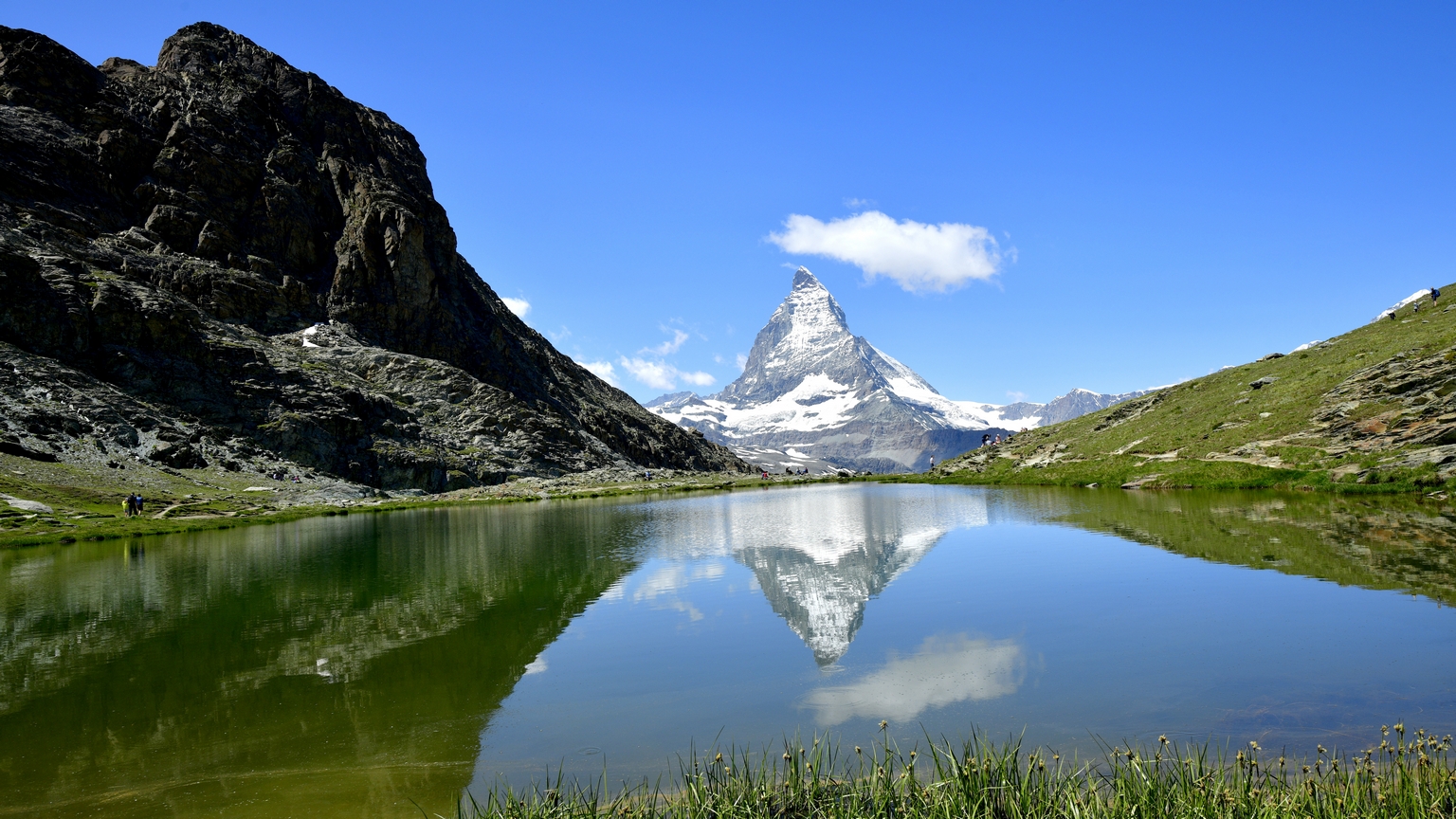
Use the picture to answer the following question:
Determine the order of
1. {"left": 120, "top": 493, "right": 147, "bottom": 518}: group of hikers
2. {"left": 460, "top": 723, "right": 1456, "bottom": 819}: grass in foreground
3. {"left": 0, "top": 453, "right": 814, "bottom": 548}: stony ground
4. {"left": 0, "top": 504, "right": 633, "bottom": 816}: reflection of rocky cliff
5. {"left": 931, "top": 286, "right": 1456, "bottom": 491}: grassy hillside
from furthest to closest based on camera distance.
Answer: {"left": 120, "top": 493, "right": 147, "bottom": 518}: group of hikers < {"left": 0, "top": 453, "right": 814, "bottom": 548}: stony ground < {"left": 931, "top": 286, "right": 1456, "bottom": 491}: grassy hillside < {"left": 0, "top": 504, "right": 633, "bottom": 816}: reflection of rocky cliff < {"left": 460, "top": 723, "right": 1456, "bottom": 819}: grass in foreground

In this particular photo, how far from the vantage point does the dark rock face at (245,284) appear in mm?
108625

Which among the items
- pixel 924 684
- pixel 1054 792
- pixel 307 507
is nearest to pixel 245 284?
pixel 307 507

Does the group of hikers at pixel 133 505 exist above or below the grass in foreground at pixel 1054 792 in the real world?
above

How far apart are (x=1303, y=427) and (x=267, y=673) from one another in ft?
262

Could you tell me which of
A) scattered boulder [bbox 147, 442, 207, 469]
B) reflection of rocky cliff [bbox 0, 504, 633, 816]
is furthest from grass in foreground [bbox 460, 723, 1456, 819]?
scattered boulder [bbox 147, 442, 207, 469]

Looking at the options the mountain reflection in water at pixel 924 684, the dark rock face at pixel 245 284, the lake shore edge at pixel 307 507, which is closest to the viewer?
the mountain reflection in water at pixel 924 684

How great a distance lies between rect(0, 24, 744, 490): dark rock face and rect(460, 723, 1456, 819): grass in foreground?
105053mm

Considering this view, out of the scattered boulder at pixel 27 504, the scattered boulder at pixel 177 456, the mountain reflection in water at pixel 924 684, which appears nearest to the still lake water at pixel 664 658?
the mountain reflection in water at pixel 924 684

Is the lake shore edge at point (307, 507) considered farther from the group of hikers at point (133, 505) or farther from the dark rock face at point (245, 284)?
the dark rock face at point (245, 284)

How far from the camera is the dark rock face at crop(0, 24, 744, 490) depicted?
109 metres

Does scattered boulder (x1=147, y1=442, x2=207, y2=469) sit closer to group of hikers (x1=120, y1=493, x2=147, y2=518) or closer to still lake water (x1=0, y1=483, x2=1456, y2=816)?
group of hikers (x1=120, y1=493, x2=147, y2=518)

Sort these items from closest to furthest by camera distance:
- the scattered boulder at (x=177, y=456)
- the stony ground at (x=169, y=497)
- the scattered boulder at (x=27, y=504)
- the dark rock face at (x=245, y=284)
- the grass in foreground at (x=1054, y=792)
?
the grass in foreground at (x=1054, y=792), the stony ground at (x=169, y=497), the scattered boulder at (x=27, y=504), the scattered boulder at (x=177, y=456), the dark rock face at (x=245, y=284)

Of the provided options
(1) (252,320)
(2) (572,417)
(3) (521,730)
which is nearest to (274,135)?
(1) (252,320)

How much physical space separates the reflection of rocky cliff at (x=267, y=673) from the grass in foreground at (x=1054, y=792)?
3.40m
